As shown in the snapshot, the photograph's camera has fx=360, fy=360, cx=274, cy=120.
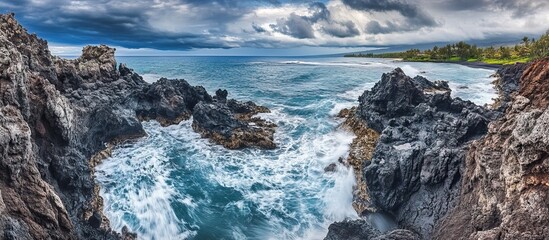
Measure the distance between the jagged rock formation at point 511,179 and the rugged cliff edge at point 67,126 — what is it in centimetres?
1707

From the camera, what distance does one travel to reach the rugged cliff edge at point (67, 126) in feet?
48.1

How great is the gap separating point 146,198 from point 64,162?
6780 mm

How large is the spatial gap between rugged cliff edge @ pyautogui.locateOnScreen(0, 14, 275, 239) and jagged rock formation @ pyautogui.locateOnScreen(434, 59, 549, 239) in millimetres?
17068

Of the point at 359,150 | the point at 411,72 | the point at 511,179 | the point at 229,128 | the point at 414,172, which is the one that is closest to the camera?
the point at 511,179

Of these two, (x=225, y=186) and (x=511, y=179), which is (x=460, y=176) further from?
(x=225, y=186)

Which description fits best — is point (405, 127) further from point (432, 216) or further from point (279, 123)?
point (279, 123)

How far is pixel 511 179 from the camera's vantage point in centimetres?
1380

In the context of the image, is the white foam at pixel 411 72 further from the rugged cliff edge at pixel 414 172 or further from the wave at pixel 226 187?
the wave at pixel 226 187

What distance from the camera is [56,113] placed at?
21.7m

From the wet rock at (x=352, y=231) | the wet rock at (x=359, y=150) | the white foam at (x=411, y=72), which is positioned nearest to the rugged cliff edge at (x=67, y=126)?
the wet rock at (x=359, y=150)

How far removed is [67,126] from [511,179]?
23922 mm

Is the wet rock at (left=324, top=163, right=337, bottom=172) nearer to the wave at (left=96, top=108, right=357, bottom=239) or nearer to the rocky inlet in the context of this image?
the wave at (left=96, top=108, right=357, bottom=239)


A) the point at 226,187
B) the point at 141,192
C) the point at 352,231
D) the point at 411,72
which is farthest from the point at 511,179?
the point at 411,72

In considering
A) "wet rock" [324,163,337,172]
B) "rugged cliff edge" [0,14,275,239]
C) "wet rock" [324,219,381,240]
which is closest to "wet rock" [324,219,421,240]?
"wet rock" [324,219,381,240]
